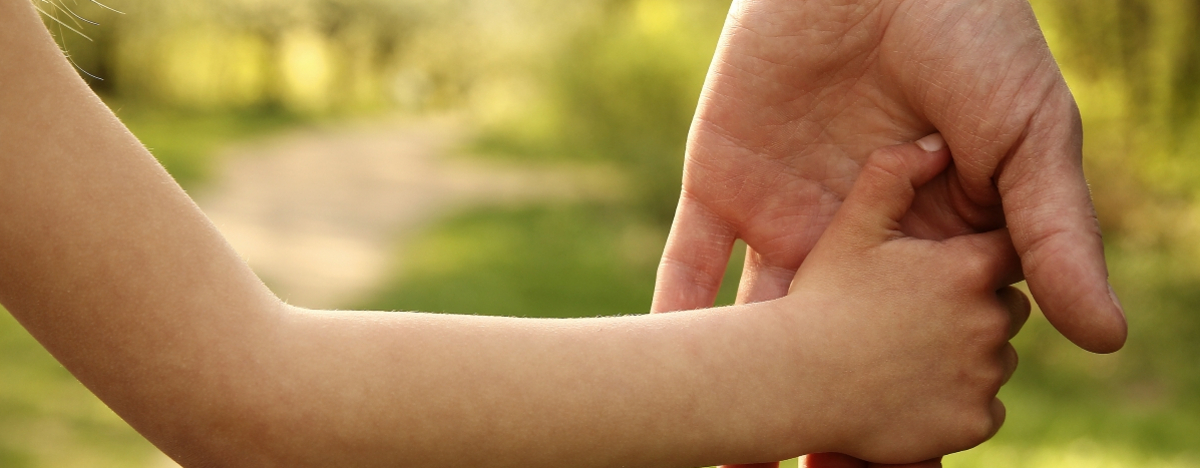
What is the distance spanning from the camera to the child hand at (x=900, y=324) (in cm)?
141

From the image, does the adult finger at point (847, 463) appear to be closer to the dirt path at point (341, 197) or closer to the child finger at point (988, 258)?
the child finger at point (988, 258)

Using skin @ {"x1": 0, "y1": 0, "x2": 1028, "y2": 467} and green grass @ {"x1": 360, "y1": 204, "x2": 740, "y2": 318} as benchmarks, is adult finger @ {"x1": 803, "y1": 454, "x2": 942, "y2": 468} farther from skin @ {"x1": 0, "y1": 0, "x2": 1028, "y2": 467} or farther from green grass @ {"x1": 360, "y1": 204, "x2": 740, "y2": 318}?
green grass @ {"x1": 360, "y1": 204, "x2": 740, "y2": 318}

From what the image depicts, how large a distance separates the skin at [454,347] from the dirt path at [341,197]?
128 inches

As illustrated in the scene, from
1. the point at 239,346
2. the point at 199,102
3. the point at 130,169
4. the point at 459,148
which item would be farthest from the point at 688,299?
the point at 199,102

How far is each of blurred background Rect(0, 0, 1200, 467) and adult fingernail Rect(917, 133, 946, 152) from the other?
4.19ft

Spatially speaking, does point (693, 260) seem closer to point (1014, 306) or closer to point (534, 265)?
point (1014, 306)

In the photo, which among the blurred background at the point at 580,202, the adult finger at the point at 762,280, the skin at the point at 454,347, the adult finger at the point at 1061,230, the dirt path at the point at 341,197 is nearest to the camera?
the skin at the point at 454,347

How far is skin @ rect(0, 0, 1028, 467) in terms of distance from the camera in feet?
3.60

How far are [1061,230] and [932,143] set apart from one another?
261mm

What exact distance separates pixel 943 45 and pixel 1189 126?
543 cm

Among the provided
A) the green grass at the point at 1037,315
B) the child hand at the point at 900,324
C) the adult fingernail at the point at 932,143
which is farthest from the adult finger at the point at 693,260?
the green grass at the point at 1037,315

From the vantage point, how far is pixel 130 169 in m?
1.13

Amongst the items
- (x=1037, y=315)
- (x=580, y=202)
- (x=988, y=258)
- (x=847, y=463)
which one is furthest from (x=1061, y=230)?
(x=580, y=202)

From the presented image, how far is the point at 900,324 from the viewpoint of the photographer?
1.42m
